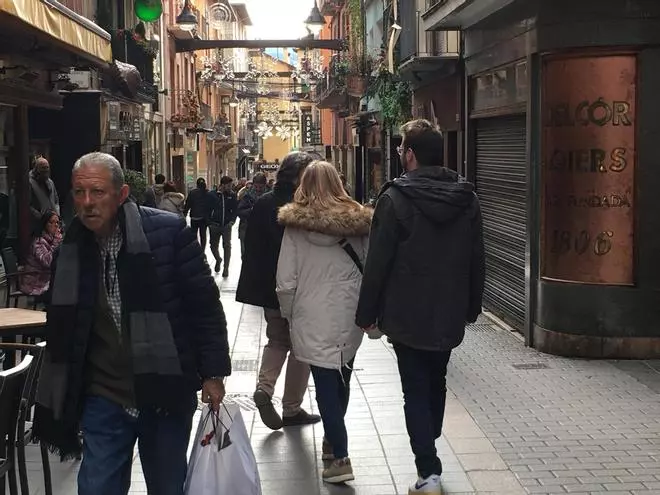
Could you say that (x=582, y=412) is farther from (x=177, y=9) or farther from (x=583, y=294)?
(x=177, y=9)

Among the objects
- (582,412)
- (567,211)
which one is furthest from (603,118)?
(582,412)

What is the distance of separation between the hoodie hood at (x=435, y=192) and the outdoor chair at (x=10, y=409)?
2.03 m

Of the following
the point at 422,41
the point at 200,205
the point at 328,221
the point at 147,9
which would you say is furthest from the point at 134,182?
the point at 147,9

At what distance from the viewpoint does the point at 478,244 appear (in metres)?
5.20

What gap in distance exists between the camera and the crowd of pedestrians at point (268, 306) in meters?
3.82

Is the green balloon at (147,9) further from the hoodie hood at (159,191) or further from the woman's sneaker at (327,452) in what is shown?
the woman's sneaker at (327,452)

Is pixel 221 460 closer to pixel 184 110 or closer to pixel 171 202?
pixel 171 202

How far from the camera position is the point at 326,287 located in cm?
552

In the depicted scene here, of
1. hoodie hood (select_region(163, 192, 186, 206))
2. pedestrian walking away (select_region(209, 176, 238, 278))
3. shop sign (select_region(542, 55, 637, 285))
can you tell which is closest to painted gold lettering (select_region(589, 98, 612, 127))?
shop sign (select_region(542, 55, 637, 285))

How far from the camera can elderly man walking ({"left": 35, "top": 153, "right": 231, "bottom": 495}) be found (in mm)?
3791

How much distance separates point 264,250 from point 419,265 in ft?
5.07

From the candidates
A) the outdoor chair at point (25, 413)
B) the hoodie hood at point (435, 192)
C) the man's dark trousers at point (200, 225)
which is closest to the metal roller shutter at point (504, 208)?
the hoodie hood at point (435, 192)

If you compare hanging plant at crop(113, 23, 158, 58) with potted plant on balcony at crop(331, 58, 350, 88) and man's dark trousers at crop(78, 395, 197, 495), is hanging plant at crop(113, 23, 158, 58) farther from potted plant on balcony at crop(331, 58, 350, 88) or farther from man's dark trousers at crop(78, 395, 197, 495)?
man's dark trousers at crop(78, 395, 197, 495)

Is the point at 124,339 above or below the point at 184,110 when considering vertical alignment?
below
